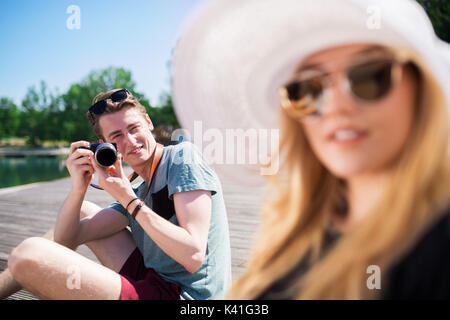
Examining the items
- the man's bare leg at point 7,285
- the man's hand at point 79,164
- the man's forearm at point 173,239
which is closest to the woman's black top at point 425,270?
the man's forearm at point 173,239

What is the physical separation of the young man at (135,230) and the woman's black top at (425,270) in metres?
0.87

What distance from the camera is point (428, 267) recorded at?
0.61 metres

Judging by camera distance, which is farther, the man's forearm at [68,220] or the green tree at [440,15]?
the green tree at [440,15]

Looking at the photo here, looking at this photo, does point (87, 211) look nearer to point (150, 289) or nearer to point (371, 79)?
point (150, 289)

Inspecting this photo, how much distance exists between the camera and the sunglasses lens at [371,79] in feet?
2.14

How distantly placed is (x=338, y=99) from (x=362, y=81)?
0.05 m

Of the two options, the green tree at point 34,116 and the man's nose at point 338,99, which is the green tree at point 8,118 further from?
the man's nose at point 338,99

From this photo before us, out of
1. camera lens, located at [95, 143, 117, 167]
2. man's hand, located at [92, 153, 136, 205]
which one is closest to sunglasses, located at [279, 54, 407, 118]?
man's hand, located at [92, 153, 136, 205]

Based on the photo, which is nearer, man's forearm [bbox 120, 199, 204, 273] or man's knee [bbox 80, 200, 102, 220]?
man's forearm [bbox 120, 199, 204, 273]

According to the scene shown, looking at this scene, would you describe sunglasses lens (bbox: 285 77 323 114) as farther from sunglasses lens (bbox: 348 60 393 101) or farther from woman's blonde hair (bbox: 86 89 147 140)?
woman's blonde hair (bbox: 86 89 147 140)

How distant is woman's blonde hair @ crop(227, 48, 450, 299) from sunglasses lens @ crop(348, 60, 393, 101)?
0.06 meters

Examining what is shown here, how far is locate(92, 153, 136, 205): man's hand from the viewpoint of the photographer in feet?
4.93

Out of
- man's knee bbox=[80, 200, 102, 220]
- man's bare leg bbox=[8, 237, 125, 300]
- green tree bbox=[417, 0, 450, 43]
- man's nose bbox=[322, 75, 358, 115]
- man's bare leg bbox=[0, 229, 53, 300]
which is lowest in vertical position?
man's bare leg bbox=[0, 229, 53, 300]
